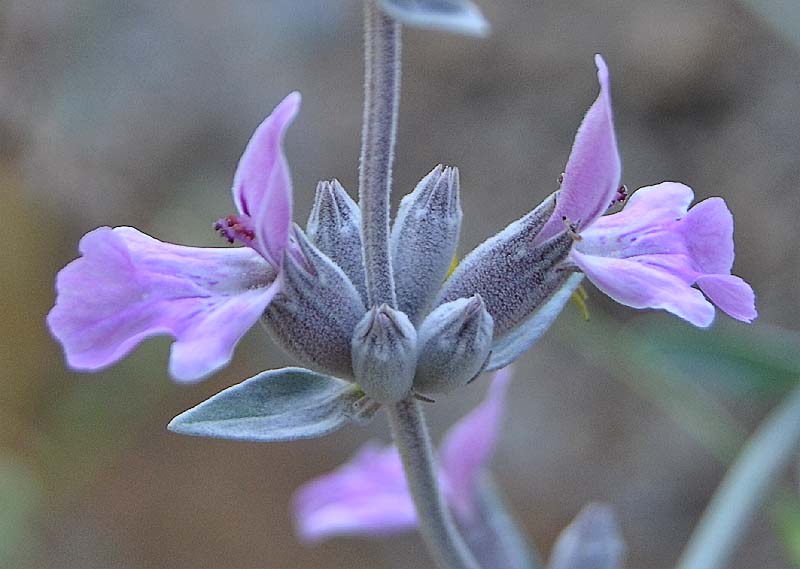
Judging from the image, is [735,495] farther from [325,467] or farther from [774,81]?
[325,467]

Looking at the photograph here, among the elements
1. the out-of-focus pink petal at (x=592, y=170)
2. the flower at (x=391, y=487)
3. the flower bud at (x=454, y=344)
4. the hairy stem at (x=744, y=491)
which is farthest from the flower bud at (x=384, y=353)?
the hairy stem at (x=744, y=491)

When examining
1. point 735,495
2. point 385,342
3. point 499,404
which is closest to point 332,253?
point 385,342

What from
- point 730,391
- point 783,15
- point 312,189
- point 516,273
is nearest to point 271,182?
point 516,273

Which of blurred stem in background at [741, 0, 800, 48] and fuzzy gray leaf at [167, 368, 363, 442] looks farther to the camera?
blurred stem in background at [741, 0, 800, 48]

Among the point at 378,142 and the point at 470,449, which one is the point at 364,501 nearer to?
the point at 470,449

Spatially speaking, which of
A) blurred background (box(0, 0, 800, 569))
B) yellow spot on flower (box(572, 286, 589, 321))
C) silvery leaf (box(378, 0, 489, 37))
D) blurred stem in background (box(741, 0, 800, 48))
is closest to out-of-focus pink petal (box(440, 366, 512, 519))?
yellow spot on flower (box(572, 286, 589, 321))

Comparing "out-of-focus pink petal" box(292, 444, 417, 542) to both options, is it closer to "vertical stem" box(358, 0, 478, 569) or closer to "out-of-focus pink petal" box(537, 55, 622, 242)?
"vertical stem" box(358, 0, 478, 569)
